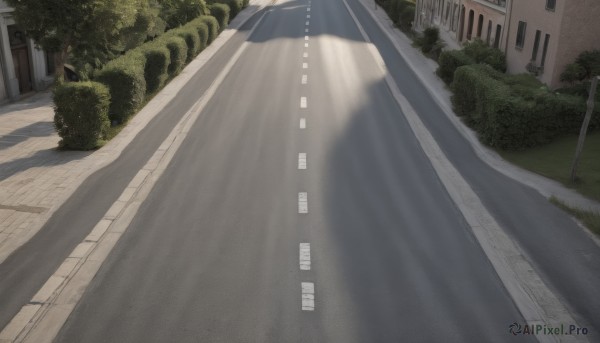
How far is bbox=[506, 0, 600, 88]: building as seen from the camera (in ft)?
70.3

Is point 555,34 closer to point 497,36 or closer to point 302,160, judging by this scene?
point 497,36

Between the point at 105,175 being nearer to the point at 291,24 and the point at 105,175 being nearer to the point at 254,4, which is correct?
the point at 291,24

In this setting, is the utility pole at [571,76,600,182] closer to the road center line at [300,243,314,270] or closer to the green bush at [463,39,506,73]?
the road center line at [300,243,314,270]

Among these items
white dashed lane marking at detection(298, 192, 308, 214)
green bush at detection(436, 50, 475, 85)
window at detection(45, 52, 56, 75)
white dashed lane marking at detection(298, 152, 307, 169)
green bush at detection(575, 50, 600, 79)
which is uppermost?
green bush at detection(575, 50, 600, 79)

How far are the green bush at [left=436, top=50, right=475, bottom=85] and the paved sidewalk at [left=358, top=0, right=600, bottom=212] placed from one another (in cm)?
41

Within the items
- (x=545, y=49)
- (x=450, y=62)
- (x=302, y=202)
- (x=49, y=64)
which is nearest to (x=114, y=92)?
(x=302, y=202)

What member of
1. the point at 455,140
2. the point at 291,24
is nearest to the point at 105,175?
the point at 455,140

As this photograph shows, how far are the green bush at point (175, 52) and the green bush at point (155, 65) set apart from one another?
167 centimetres

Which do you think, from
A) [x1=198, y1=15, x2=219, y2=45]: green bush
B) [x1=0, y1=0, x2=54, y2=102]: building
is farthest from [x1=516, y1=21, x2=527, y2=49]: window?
[x1=0, y1=0, x2=54, y2=102]: building

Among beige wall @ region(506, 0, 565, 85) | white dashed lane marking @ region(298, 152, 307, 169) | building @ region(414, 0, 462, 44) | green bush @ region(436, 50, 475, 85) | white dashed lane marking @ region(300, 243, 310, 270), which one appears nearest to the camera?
white dashed lane marking @ region(300, 243, 310, 270)

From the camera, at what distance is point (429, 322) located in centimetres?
888

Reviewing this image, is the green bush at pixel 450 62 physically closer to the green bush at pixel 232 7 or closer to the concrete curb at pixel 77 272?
the concrete curb at pixel 77 272

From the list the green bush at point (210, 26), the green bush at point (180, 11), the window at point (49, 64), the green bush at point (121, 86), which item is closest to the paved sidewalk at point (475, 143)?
Answer: the green bush at point (121, 86)

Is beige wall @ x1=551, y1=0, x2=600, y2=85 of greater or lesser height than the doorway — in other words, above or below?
above
